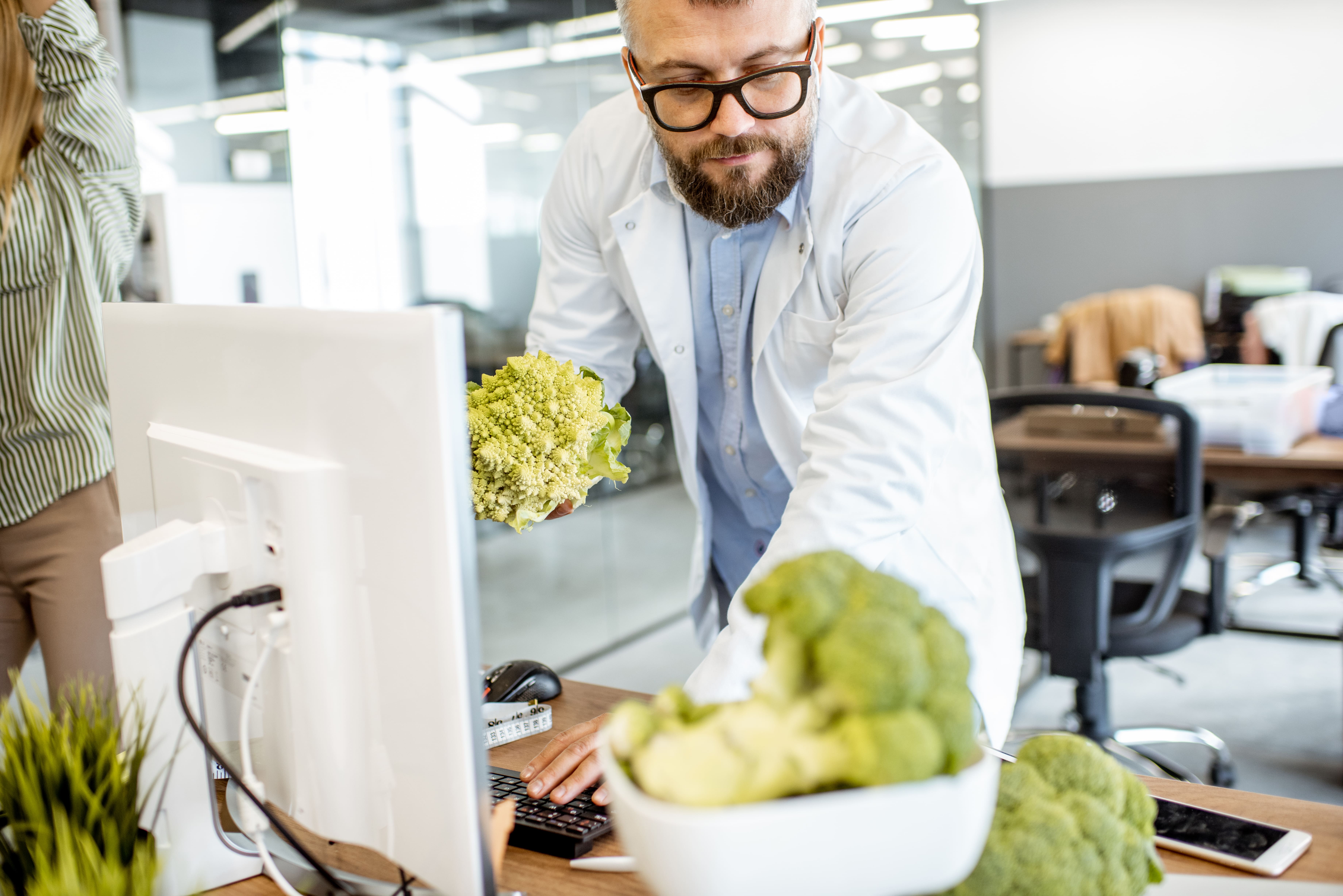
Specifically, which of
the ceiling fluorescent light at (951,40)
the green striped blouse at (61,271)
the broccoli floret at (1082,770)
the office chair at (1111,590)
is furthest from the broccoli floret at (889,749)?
the ceiling fluorescent light at (951,40)

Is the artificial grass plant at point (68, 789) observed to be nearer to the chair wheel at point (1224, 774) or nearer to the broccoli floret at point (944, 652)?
the broccoli floret at point (944, 652)

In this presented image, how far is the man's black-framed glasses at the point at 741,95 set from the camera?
1170 mm

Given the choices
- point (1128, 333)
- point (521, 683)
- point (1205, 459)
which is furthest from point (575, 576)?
point (1128, 333)

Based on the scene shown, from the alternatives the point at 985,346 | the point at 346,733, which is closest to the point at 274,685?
the point at 346,733

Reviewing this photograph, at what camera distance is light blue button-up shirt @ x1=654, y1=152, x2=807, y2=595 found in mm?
1483

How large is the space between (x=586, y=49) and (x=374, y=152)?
0.85 metres

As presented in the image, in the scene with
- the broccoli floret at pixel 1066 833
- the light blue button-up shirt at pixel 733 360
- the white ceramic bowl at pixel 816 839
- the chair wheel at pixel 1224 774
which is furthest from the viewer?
the chair wheel at pixel 1224 774

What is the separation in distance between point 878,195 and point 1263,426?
198cm

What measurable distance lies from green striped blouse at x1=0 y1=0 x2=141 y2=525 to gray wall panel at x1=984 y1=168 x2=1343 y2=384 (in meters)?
5.04

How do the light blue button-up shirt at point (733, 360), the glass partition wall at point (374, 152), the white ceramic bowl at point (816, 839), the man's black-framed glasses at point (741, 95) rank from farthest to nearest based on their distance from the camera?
1. the glass partition wall at point (374, 152)
2. the light blue button-up shirt at point (733, 360)
3. the man's black-framed glasses at point (741, 95)
4. the white ceramic bowl at point (816, 839)

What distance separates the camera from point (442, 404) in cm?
64

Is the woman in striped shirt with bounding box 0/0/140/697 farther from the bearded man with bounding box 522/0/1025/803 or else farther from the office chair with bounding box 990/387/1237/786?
the office chair with bounding box 990/387/1237/786

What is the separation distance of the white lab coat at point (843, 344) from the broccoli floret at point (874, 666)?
0.40 m

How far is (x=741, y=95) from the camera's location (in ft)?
3.85
